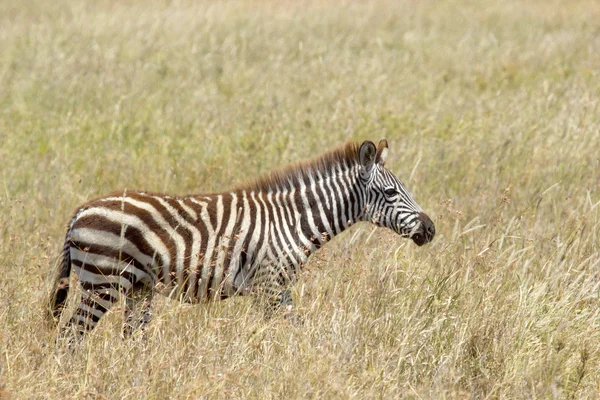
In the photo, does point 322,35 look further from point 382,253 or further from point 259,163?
point 382,253

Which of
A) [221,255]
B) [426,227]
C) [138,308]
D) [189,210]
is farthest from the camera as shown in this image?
[426,227]

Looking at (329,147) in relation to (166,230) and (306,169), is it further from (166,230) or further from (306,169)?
(166,230)

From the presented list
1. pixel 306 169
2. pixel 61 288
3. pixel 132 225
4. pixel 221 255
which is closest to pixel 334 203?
pixel 306 169

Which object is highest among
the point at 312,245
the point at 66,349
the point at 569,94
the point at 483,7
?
the point at 483,7

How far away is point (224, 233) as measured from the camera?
19.4ft

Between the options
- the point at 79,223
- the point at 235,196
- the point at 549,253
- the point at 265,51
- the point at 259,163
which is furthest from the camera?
the point at 265,51

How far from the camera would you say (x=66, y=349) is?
502 centimetres

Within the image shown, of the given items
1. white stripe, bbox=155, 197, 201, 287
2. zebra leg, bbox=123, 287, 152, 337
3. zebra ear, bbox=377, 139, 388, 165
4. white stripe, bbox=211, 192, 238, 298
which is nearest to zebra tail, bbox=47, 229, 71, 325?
zebra leg, bbox=123, 287, 152, 337

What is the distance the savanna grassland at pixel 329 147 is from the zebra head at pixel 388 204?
0.70 ft

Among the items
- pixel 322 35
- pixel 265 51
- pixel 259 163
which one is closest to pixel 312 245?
pixel 259 163

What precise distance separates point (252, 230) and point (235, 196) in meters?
0.34

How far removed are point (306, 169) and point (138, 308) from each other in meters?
1.70

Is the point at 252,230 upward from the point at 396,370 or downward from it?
upward

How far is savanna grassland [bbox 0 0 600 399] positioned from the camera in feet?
16.4
